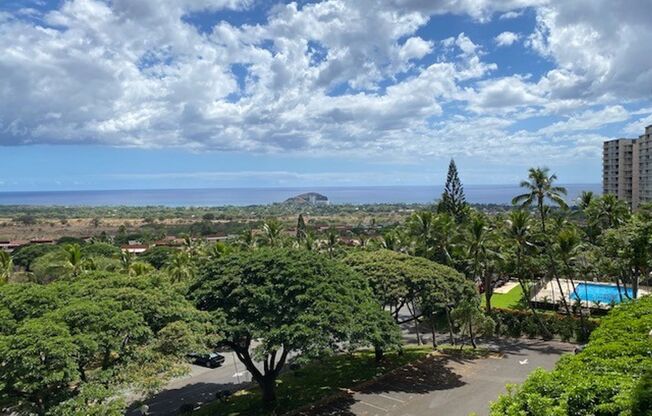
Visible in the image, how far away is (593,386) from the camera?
777 centimetres

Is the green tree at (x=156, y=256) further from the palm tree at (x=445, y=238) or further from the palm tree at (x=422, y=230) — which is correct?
the palm tree at (x=445, y=238)

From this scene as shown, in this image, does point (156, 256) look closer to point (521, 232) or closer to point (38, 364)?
point (521, 232)

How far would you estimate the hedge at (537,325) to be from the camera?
86.6ft

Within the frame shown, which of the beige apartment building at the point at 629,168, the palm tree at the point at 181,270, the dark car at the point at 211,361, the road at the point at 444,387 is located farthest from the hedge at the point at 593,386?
the beige apartment building at the point at 629,168

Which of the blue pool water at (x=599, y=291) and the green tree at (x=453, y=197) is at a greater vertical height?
the green tree at (x=453, y=197)

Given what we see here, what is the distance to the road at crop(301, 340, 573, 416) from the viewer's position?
57.3 feet

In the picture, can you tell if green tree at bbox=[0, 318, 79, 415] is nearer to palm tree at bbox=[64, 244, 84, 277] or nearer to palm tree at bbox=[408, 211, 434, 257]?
palm tree at bbox=[64, 244, 84, 277]

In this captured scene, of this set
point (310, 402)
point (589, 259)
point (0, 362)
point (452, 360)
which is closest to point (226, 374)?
point (310, 402)

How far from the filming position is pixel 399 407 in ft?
58.1

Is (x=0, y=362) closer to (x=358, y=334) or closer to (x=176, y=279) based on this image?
(x=358, y=334)

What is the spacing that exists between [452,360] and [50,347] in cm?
1788

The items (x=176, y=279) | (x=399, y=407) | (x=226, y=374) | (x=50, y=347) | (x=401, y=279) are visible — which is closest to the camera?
(x=50, y=347)

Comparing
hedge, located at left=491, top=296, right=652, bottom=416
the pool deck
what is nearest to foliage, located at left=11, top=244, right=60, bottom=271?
the pool deck

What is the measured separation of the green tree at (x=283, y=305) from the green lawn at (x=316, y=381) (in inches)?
39.9
